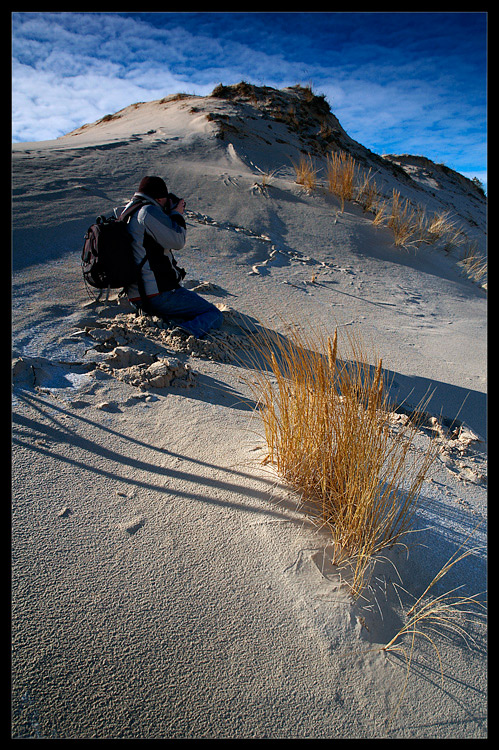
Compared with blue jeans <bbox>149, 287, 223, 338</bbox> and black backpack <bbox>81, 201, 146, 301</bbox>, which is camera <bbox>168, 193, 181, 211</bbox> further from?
blue jeans <bbox>149, 287, 223, 338</bbox>

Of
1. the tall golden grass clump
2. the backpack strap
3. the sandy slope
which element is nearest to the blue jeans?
the backpack strap

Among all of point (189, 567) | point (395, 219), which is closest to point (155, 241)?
point (189, 567)

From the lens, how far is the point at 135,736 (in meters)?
1.07

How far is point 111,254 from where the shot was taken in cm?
321

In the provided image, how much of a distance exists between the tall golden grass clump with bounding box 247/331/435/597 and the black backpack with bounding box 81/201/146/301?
6.40 feet

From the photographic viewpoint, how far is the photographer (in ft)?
10.7

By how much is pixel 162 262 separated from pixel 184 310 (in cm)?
43

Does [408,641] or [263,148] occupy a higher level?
[263,148]

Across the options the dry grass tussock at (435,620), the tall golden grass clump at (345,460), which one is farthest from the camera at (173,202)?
the dry grass tussock at (435,620)

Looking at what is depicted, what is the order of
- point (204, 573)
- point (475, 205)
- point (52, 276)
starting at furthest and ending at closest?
point (475, 205), point (52, 276), point (204, 573)
